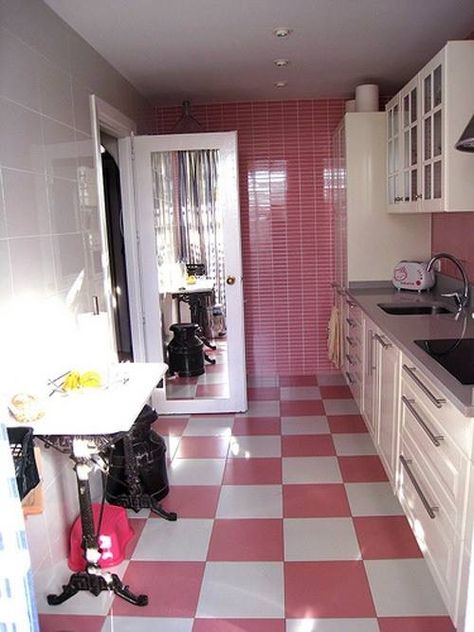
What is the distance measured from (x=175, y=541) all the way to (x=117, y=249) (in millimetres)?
2151

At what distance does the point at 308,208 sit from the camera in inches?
169

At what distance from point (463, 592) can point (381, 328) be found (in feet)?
3.93

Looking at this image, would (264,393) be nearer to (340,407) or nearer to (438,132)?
(340,407)

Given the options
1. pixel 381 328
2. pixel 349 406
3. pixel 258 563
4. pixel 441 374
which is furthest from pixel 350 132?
pixel 258 563

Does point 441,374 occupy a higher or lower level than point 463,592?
higher

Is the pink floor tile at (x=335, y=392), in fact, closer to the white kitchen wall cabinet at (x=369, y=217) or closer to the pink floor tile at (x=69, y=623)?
the white kitchen wall cabinet at (x=369, y=217)

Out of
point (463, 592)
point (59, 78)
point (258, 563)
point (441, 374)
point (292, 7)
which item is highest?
point (292, 7)

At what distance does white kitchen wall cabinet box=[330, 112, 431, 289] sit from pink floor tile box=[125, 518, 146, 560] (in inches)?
81.9

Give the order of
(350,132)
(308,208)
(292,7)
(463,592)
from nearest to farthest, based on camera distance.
Answer: (463,592)
(292,7)
(350,132)
(308,208)

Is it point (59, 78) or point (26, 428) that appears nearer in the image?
point (26, 428)

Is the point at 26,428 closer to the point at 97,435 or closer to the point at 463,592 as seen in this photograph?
the point at 97,435

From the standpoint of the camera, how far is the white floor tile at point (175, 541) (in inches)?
87.7

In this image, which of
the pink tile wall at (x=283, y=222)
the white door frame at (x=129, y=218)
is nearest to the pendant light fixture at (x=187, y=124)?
the pink tile wall at (x=283, y=222)

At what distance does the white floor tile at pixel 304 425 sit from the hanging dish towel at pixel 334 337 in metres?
0.61
